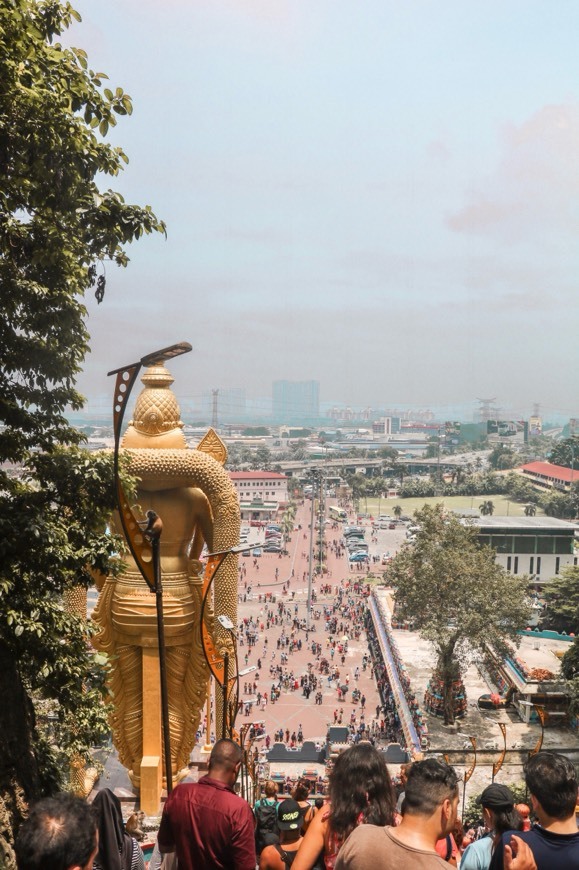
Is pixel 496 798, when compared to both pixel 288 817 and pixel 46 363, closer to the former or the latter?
pixel 288 817

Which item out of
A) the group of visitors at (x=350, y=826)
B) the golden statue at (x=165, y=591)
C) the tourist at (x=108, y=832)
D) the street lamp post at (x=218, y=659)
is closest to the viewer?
the group of visitors at (x=350, y=826)

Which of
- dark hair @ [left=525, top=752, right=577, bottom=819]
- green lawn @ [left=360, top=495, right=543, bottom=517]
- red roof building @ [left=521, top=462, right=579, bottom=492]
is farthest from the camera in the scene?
red roof building @ [left=521, top=462, right=579, bottom=492]

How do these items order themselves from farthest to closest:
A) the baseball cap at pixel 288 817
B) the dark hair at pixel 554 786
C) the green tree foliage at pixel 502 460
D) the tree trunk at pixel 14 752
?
the green tree foliage at pixel 502 460
the tree trunk at pixel 14 752
the baseball cap at pixel 288 817
the dark hair at pixel 554 786

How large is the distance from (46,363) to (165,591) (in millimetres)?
5641

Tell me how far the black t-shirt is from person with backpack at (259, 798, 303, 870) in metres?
1.53

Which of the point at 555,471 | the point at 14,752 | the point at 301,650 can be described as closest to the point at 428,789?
the point at 14,752

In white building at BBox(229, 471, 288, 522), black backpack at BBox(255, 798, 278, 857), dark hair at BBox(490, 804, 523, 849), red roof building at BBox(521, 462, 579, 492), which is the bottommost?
white building at BBox(229, 471, 288, 522)

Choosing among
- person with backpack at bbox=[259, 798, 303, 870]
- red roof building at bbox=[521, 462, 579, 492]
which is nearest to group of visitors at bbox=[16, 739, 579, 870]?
person with backpack at bbox=[259, 798, 303, 870]

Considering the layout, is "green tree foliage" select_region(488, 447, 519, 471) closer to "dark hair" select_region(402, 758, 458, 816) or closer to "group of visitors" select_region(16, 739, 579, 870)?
"group of visitors" select_region(16, 739, 579, 870)

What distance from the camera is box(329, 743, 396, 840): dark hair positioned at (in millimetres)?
3424

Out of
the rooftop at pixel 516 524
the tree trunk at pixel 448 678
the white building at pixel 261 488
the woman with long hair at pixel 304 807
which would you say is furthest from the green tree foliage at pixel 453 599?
the white building at pixel 261 488

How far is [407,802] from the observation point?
9.93ft

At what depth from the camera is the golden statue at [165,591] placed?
35.7ft

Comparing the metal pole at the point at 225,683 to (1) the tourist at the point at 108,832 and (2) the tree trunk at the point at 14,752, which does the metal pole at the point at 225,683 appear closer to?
(2) the tree trunk at the point at 14,752
